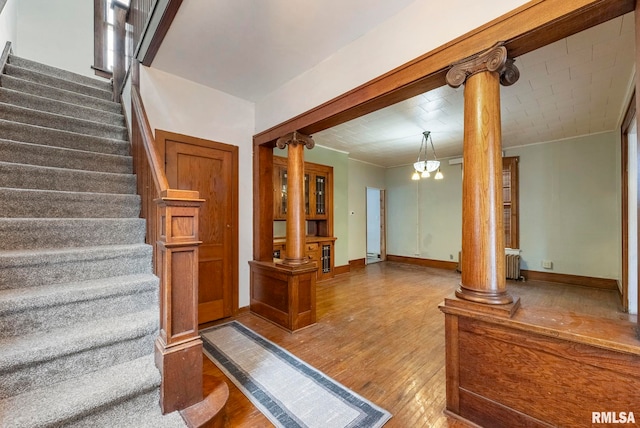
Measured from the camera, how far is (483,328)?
1613mm

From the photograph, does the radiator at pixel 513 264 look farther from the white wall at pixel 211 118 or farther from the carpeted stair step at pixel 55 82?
the carpeted stair step at pixel 55 82

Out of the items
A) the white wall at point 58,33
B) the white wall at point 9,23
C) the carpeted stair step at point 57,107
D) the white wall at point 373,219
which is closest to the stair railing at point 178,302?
the carpeted stair step at point 57,107

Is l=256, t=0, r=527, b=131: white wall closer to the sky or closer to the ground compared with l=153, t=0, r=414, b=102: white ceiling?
closer to the ground

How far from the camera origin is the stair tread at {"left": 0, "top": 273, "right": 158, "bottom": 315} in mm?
1396

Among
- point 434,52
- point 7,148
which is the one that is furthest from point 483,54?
point 7,148

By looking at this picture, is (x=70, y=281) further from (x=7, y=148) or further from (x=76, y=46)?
(x=76, y=46)

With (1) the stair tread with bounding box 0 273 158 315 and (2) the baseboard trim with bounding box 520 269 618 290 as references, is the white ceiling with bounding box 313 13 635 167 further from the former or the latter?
(1) the stair tread with bounding box 0 273 158 315

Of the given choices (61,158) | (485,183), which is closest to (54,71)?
(61,158)

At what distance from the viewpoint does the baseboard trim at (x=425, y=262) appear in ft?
21.6

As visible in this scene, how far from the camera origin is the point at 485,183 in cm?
167

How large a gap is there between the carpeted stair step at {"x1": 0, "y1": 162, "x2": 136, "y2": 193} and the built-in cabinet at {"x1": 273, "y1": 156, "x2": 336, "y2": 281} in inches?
103

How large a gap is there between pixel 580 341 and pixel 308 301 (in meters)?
2.36

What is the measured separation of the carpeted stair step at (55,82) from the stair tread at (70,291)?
2.80 meters

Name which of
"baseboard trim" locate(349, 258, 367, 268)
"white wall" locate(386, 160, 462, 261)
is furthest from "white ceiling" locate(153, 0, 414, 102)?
"white wall" locate(386, 160, 462, 261)
